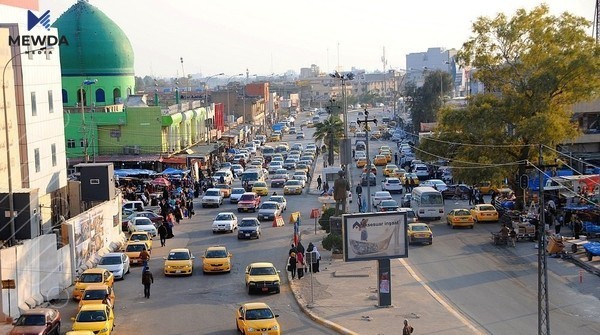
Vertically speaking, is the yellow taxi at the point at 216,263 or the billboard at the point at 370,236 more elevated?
the billboard at the point at 370,236

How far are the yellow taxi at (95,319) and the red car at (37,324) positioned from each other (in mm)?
648

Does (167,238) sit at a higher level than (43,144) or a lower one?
lower

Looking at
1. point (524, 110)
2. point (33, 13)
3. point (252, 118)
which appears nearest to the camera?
point (33, 13)

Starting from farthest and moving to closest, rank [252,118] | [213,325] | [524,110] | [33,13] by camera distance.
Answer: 1. [252,118]
2. [524,110]
3. [33,13]
4. [213,325]

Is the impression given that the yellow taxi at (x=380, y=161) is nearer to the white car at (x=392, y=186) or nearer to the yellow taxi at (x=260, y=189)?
the white car at (x=392, y=186)

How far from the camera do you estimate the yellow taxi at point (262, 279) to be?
34.4 m

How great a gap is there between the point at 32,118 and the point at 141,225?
27.8 ft

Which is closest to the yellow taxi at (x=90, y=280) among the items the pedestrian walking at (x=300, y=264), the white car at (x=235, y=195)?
the pedestrian walking at (x=300, y=264)

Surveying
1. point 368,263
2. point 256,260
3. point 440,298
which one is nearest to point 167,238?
point 256,260

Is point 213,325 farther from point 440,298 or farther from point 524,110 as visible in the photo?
point 524,110

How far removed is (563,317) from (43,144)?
83.4 feet

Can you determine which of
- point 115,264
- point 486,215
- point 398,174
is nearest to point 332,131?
point 398,174

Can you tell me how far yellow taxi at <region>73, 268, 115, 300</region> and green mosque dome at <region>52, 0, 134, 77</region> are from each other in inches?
1978

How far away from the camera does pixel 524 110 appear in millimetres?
52594
